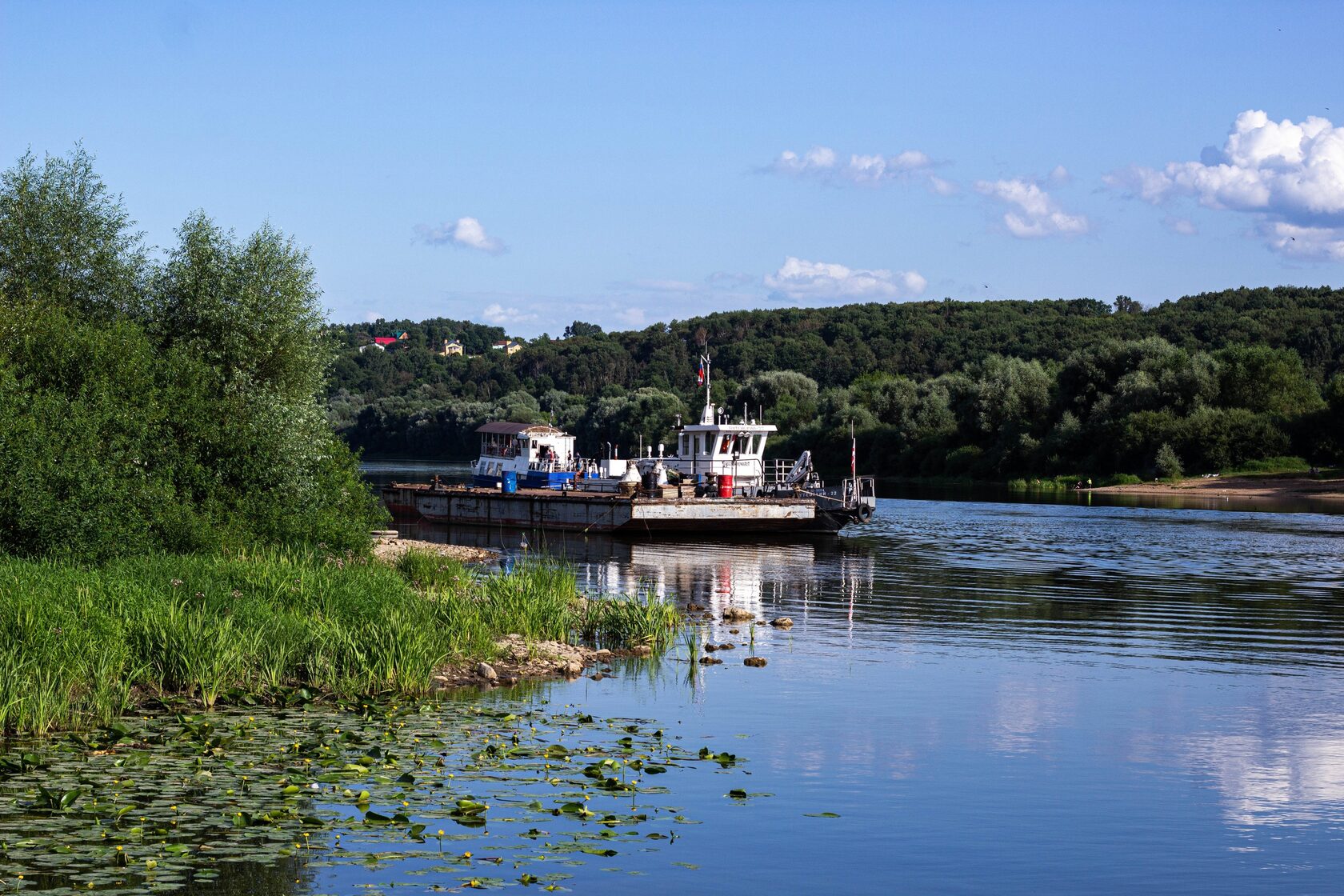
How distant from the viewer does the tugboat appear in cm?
5206

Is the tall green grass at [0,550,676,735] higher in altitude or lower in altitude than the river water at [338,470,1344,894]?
higher

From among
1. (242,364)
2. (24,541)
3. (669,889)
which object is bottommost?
(669,889)

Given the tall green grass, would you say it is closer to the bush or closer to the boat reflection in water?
the boat reflection in water

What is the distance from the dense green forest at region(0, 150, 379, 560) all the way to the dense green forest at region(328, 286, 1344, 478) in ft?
124

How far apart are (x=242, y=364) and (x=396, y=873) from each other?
28336 mm

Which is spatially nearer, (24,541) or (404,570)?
(24,541)

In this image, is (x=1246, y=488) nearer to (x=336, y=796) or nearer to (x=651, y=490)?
(x=651, y=490)

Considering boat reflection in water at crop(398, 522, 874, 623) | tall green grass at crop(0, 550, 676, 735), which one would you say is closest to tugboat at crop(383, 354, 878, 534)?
boat reflection in water at crop(398, 522, 874, 623)

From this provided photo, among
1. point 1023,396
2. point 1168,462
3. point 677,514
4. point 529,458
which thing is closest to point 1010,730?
point 677,514

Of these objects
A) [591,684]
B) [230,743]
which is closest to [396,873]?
[230,743]

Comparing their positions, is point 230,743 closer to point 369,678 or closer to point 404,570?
point 369,678

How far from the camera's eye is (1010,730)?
60.8ft

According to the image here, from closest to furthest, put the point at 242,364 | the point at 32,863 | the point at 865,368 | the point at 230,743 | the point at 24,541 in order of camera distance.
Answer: the point at 32,863 < the point at 230,743 < the point at 24,541 < the point at 242,364 < the point at 865,368

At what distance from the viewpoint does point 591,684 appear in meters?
20.8
